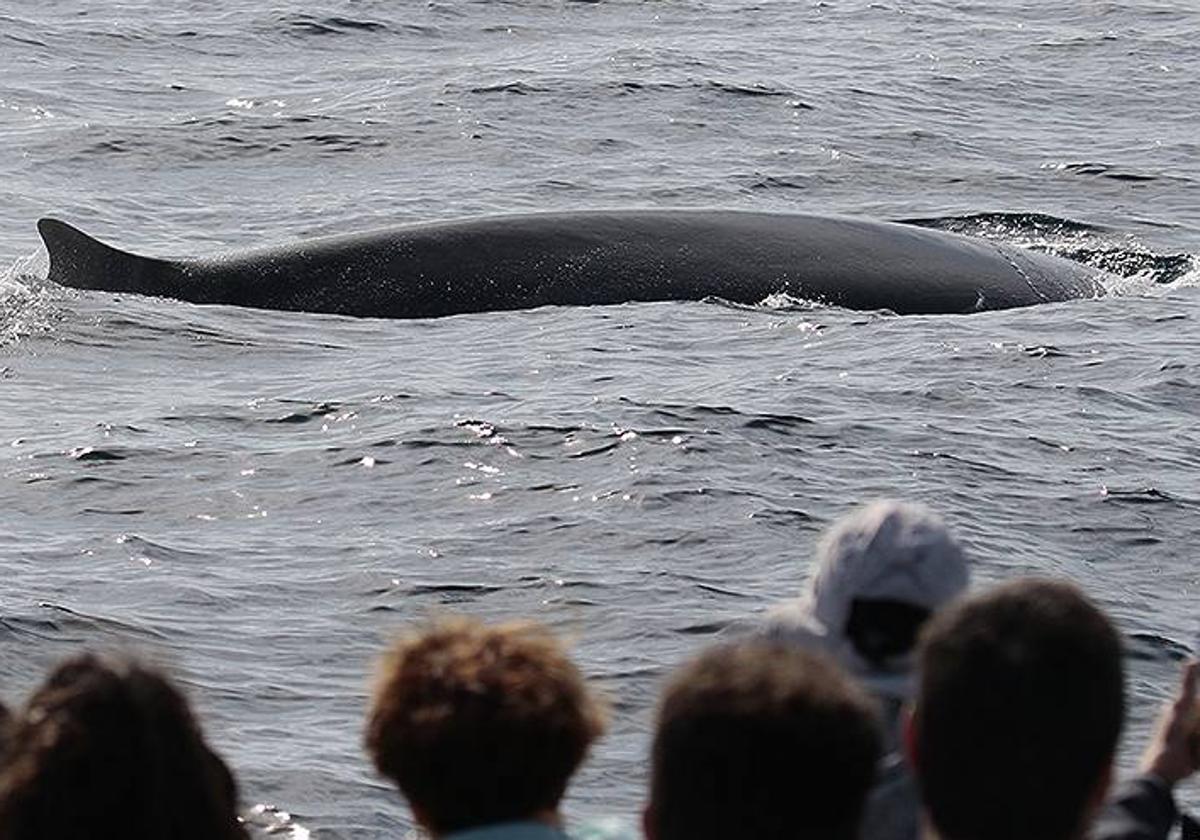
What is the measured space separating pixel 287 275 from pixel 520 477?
12.8 ft

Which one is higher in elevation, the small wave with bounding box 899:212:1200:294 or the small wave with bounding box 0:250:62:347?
the small wave with bounding box 0:250:62:347

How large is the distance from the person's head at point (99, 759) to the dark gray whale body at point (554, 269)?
1153cm

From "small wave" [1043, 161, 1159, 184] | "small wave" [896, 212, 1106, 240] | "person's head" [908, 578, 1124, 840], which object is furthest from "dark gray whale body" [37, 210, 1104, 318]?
"person's head" [908, 578, 1124, 840]

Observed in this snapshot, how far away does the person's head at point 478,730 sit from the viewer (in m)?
4.21

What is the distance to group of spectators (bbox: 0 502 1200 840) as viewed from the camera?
3.85 meters

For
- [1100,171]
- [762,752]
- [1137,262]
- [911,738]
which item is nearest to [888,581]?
[911,738]

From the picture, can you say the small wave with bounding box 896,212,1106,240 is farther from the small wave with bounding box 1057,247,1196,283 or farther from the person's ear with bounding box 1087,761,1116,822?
the person's ear with bounding box 1087,761,1116,822

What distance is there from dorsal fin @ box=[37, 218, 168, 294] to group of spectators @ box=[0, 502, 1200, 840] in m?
11.3

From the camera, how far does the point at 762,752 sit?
3850 mm

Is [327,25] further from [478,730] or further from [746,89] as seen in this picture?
[478,730]

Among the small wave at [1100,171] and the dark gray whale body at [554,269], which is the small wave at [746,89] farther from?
the dark gray whale body at [554,269]

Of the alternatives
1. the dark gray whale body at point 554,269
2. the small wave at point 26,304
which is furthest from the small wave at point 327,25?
the dark gray whale body at point 554,269

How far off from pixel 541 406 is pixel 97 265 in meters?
3.24

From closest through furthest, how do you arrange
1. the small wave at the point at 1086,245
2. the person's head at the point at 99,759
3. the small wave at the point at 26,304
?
the person's head at the point at 99,759, the small wave at the point at 26,304, the small wave at the point at 1086,245
